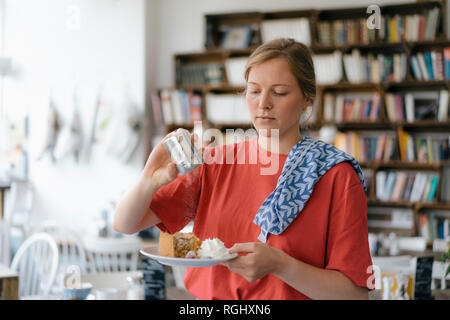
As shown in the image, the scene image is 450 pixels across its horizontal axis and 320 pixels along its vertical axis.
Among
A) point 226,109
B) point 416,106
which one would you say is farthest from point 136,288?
point 416,106

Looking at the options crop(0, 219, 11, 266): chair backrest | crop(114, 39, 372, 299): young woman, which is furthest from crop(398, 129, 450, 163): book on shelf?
crop(114, 39, 372, 299): young woman

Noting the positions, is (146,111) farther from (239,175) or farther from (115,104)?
(239,175)

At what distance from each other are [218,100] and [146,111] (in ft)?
2.42

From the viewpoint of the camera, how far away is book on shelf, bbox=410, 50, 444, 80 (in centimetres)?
430

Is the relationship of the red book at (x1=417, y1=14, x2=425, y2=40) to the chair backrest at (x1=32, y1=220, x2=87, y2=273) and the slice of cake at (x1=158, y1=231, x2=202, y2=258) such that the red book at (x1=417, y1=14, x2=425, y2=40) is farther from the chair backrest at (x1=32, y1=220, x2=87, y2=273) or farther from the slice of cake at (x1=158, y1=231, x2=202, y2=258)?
the slice of cake at (x1=158, y1=231, x2=202, y2=258)

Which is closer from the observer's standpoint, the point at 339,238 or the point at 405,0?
the point at 339,238

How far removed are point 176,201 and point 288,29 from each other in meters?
3.82

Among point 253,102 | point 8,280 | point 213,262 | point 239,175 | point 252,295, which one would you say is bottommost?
point 8,280

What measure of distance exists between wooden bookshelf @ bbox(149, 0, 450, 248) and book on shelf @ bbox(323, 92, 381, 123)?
38 mm

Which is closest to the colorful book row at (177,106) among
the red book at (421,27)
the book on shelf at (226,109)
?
the book on shelf at (226,109)

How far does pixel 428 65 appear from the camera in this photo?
14.2 ft

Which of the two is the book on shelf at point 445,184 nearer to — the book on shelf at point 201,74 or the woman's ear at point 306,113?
the book on shelf at point 201,74

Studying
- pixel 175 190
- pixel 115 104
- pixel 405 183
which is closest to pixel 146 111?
pixel 115 104

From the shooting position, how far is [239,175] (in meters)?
1.12
